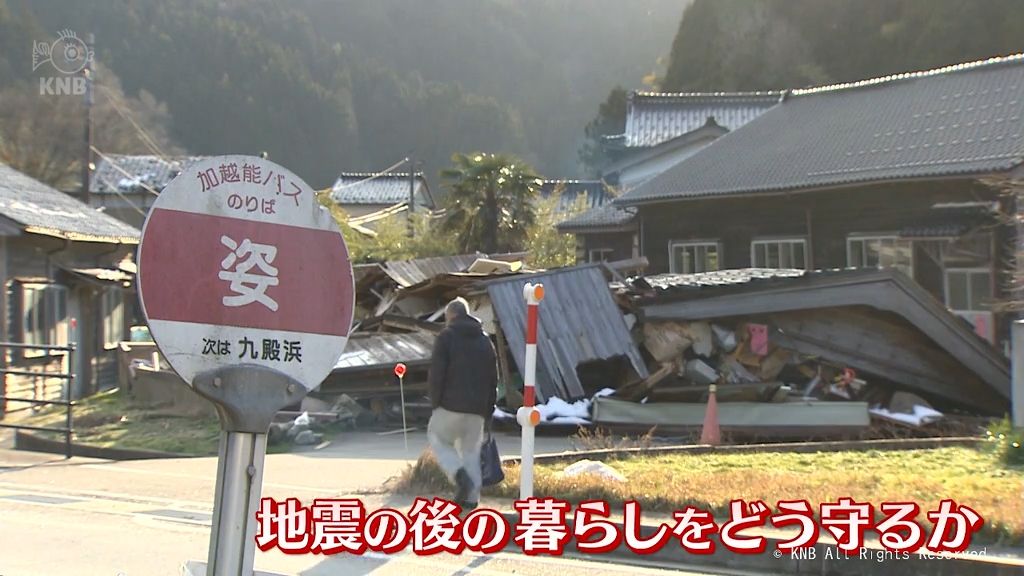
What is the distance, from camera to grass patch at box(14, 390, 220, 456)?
13.9m

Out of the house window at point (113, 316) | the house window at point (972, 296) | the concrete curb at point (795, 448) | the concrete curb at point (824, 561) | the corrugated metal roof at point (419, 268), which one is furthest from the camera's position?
the house window at point (113, 316)

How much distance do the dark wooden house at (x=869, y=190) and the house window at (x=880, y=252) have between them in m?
0.03

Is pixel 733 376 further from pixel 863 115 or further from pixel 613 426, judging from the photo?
pixel 863 115

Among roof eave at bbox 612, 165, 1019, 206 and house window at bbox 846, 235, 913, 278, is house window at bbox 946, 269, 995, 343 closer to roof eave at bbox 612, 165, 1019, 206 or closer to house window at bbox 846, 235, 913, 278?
house window at bbox 846, 235, 913, 278

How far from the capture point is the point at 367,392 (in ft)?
48.1

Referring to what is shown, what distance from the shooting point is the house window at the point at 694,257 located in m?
25.6

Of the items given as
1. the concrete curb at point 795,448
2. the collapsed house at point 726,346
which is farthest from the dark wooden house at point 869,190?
the concrete curb at point 795,448

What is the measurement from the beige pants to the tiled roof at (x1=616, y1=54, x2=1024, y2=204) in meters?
15.3

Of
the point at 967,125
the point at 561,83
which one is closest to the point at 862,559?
the point at 967,125

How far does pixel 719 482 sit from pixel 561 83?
3328 inches

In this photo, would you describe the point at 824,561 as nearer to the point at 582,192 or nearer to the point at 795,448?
the point at 795,448

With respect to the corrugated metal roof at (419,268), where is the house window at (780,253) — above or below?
above

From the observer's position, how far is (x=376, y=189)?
194 feet

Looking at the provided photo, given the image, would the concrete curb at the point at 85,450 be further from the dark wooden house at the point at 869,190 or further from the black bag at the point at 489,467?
the dark wooden house at the point at 869,190
